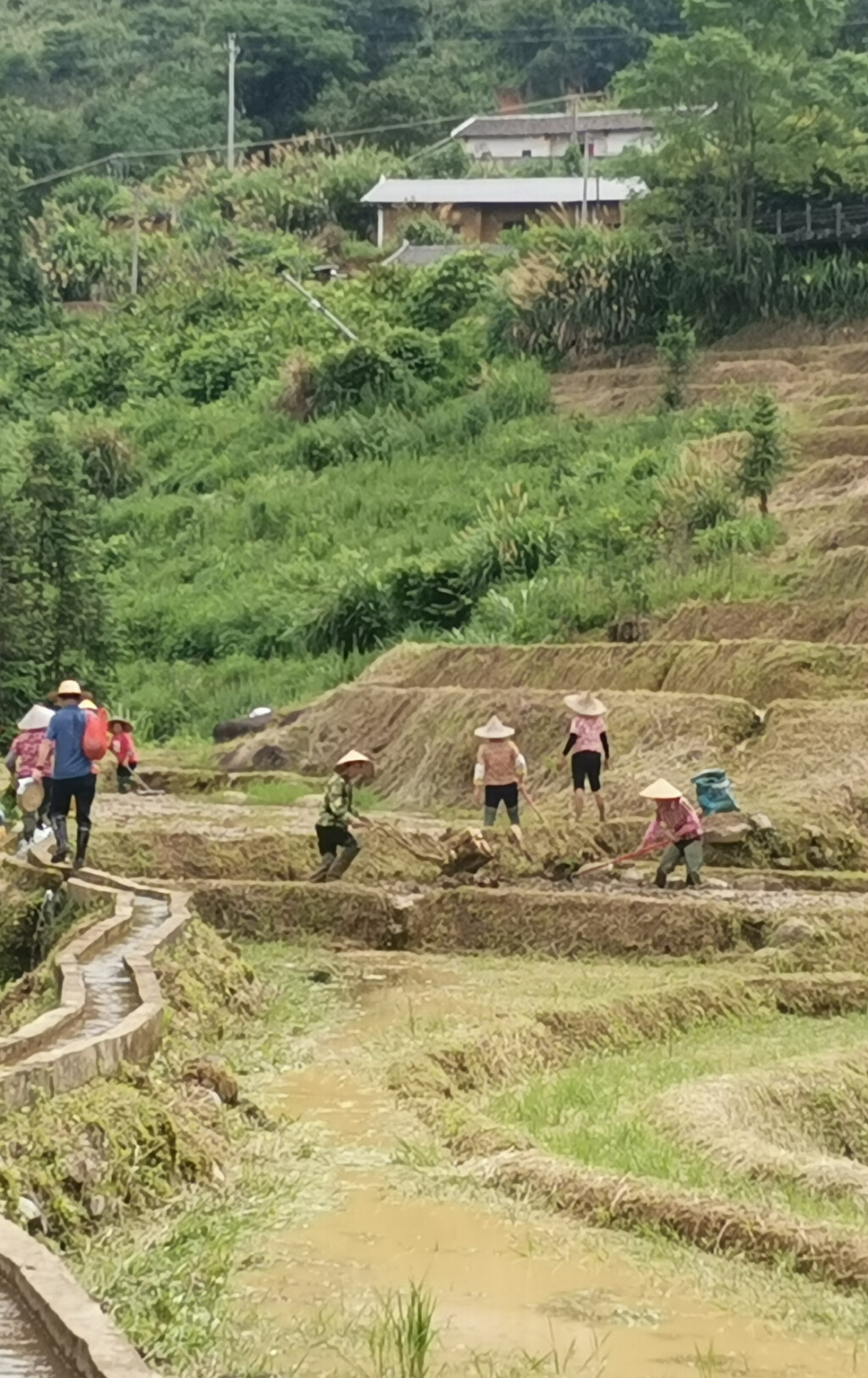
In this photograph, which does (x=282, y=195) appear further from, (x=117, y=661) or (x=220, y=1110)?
(x=220, y=1110)

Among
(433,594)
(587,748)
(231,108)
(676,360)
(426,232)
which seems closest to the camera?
(587,748)

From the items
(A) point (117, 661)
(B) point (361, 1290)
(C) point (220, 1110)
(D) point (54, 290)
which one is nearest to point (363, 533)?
(A) point (117, 661)

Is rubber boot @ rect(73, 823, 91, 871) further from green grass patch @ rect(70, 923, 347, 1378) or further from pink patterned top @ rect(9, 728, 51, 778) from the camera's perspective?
green grass patch @ rect(70, 923, 347, 1378)

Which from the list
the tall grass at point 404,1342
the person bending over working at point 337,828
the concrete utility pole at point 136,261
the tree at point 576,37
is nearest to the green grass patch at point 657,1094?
the tall grass at point 404,1342

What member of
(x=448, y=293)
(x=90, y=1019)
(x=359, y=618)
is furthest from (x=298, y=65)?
(x=90, y=1019)

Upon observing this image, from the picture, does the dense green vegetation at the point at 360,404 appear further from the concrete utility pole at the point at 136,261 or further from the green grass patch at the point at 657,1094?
the green grass patch at the point at 657,1094

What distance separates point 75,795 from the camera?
15.6m

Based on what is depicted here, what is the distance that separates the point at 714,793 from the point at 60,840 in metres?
5.24

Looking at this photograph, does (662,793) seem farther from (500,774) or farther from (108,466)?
(108,466)

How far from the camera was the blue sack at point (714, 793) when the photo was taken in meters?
17.0

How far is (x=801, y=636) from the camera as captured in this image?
23.7 meters

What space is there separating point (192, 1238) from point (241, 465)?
116ft

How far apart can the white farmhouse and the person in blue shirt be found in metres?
52.3

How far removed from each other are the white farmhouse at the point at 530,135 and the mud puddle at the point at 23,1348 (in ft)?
201
